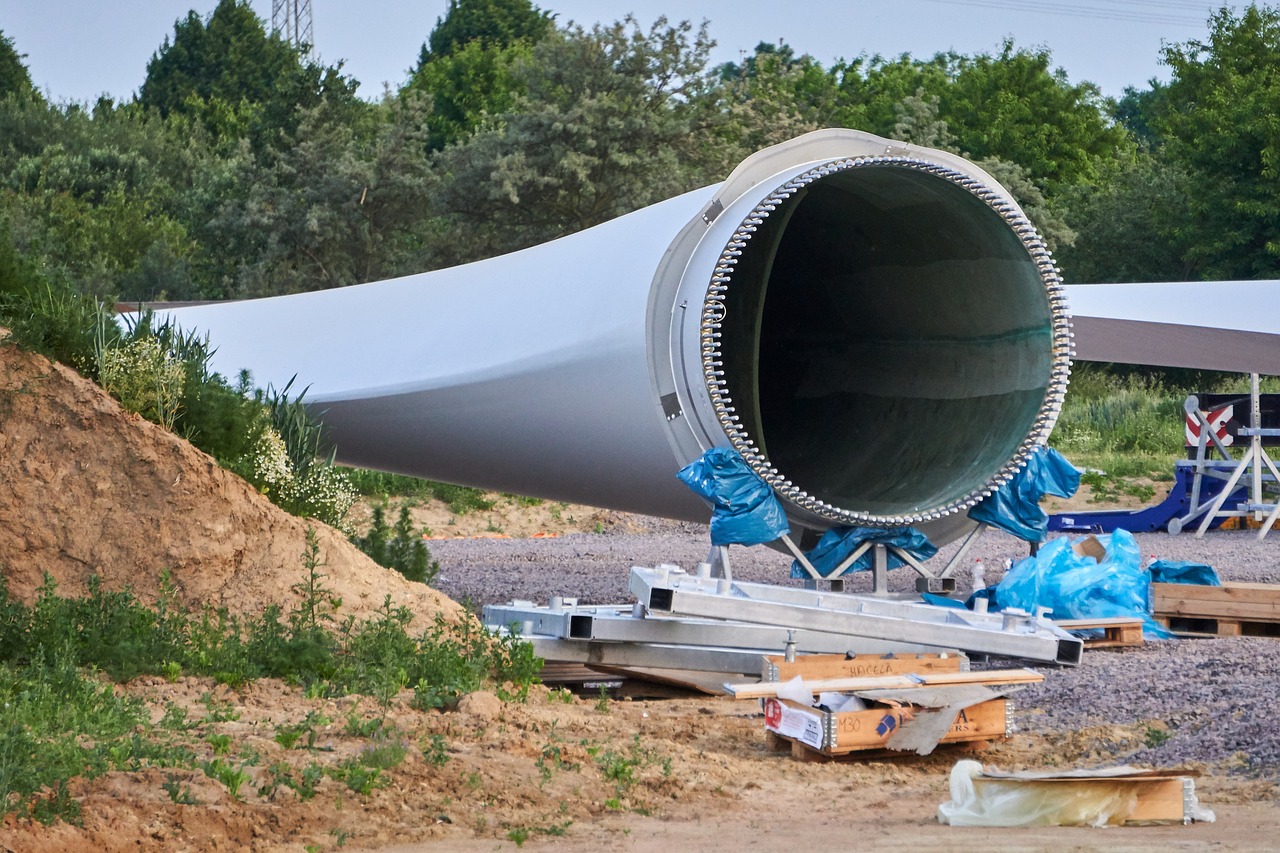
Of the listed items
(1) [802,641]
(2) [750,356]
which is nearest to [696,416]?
(1) [802,641]

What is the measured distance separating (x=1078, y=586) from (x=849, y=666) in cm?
209

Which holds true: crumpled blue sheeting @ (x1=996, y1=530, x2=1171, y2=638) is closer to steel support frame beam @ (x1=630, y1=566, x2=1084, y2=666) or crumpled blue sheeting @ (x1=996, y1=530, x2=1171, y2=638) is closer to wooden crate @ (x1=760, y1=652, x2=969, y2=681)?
steel support frame beam @ (x1=630, y1=566, x2=1084, y2=666)

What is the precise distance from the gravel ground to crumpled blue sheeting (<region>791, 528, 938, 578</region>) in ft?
3.18

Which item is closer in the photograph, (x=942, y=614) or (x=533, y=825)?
(x=533, y=825)

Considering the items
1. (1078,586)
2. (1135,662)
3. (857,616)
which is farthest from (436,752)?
(1078,586)

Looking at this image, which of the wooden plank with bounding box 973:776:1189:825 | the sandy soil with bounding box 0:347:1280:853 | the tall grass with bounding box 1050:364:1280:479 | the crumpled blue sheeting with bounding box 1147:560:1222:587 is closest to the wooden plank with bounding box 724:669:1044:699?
the sandy soil with bounding box 0:347:1280:853

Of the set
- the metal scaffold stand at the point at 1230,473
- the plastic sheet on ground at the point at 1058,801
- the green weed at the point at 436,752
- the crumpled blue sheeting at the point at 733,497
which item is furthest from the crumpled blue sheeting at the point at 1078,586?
the metal scaffold stand at the point at 1230,473

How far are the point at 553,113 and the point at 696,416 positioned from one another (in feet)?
62.9

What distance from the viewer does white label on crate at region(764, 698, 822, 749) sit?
473cm

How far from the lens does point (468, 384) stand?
8000 mm

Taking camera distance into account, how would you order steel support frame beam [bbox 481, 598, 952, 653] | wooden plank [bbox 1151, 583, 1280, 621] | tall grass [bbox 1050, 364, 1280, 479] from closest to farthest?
steel support frame beam [bbox 481, 598, 952, 653], wooden plank [bbox 1151, 583, 1280, 621], tall grass [bbox 1050, 364, 1280, 479]

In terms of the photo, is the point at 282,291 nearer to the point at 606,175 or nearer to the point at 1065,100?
the point at 606,175

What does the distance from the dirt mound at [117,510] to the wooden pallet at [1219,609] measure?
424 centimetres

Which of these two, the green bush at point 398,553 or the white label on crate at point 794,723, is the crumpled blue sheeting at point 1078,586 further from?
the green bush at point 398,553
